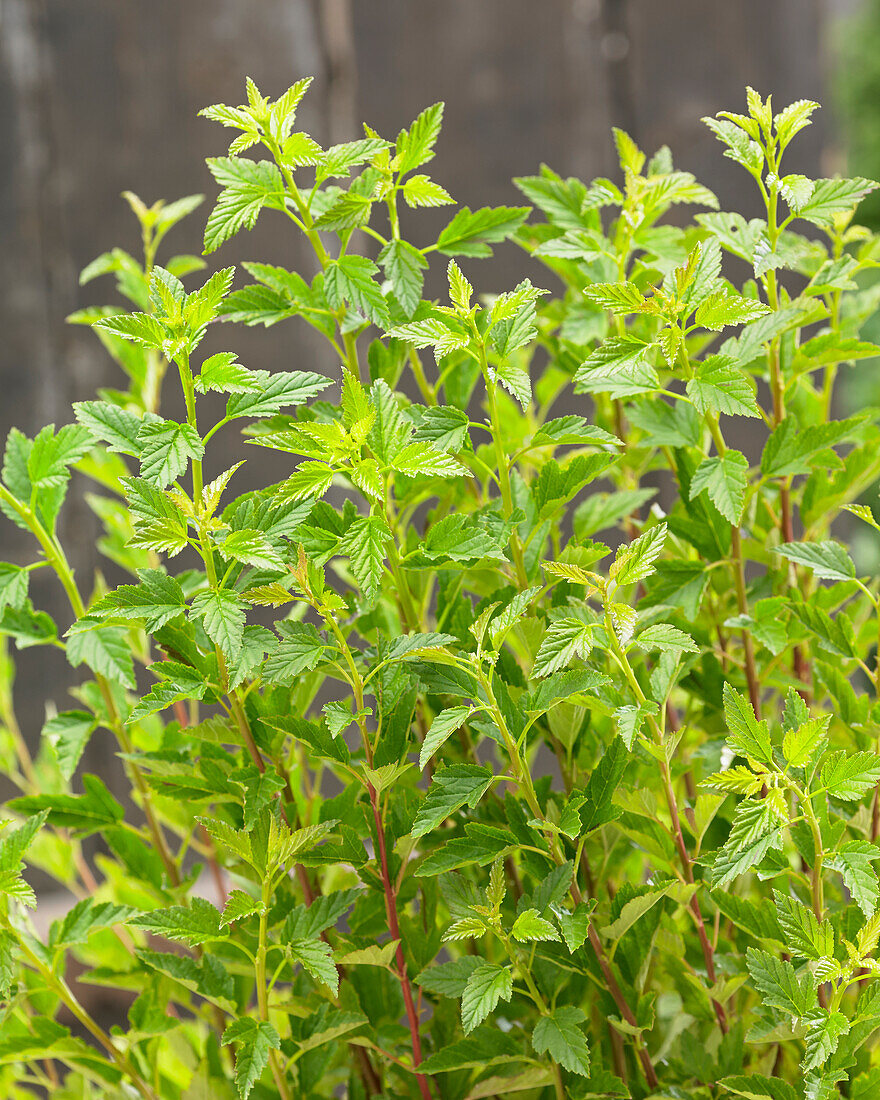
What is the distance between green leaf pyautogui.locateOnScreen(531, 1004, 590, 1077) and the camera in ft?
1.05

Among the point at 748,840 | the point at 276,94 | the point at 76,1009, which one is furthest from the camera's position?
the point at 276,94

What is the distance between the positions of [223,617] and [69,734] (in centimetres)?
15

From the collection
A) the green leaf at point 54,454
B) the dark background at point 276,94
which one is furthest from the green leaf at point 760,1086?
the dark background at point 276,94

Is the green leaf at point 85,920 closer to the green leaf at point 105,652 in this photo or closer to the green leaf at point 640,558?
the green leaf at point 105,652

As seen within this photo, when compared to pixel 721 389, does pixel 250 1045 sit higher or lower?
lower

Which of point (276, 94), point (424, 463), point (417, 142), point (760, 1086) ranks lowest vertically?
point (760, 1086)

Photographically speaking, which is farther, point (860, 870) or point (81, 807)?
point (81, 807)

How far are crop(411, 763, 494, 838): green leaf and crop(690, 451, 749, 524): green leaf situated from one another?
115mm

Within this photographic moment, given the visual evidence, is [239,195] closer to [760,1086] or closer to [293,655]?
[293,655]

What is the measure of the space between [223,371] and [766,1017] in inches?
11.1

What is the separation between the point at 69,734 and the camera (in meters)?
0.41

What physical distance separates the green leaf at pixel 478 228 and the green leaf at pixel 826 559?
15 centimetres

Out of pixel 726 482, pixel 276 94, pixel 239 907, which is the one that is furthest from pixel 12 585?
pixel 276 94

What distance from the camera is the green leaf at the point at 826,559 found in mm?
353
